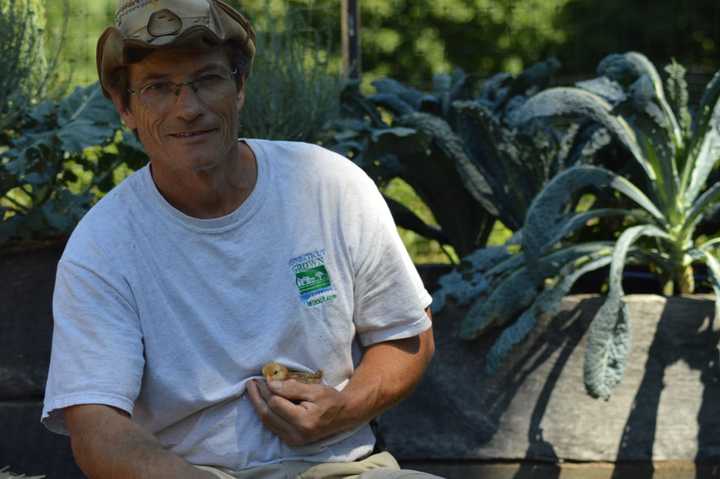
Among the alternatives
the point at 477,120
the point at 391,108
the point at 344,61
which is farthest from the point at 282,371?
the point at 344,61

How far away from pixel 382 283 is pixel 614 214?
164cm

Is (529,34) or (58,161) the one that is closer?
(58,161)

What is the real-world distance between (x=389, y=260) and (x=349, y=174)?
0.20 m

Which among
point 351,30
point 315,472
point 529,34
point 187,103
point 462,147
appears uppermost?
point 187,103

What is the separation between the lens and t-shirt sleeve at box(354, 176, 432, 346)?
2.59 meters

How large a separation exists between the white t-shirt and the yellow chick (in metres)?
0.02

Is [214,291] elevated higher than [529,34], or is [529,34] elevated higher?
[214,291]

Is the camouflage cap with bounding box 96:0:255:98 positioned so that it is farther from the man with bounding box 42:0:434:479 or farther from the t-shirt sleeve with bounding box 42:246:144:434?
the t-shirt sleeve with bounding box 42:246:144:434

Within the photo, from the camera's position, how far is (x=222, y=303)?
8.21 ft

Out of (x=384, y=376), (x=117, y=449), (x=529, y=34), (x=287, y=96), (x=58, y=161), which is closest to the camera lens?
(x=117, y=449)

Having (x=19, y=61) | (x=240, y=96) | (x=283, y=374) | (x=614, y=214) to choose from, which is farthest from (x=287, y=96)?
(x=283, y=374)

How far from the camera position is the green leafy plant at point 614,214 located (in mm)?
3768

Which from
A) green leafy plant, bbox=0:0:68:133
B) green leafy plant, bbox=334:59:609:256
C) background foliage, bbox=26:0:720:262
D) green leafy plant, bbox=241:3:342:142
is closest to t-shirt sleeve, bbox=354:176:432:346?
green leafy plant, bbox=334:59:609:256

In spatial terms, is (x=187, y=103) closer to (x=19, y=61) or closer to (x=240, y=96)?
(x=240, y=96)
